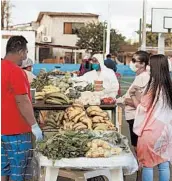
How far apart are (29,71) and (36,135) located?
394 cm

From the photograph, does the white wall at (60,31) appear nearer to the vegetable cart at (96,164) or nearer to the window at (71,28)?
the window at (71,28)

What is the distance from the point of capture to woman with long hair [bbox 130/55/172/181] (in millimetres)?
4938

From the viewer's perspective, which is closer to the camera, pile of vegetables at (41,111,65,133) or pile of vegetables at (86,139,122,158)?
pile of vegetables at (86,139,122,158)

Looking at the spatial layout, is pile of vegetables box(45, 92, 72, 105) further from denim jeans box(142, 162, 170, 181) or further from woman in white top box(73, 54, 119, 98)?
woman in white top box(73, 54, 119, 98)

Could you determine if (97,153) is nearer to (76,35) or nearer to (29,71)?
(29,71)

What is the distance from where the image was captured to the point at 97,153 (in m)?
4.51

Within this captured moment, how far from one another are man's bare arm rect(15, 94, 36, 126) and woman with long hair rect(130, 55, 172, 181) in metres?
1.15

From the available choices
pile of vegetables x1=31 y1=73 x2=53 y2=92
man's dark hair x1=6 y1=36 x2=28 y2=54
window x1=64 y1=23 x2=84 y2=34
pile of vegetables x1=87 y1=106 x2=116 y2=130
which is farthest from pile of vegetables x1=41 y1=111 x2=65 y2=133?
window x1=64 y1=23 x2=84 y2=34

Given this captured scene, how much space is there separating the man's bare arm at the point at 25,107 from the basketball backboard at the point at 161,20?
62.5 feet

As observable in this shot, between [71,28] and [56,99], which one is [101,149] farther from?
[71,28]

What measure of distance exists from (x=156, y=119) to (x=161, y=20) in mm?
18982

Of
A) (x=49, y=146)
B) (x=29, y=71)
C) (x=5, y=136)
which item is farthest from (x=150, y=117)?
(x=29, y=71)

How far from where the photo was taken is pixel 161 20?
2341 cm

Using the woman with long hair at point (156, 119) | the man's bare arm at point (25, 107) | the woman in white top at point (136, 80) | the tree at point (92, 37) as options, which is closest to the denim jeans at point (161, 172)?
the woman with long hair at point (156, 119)
